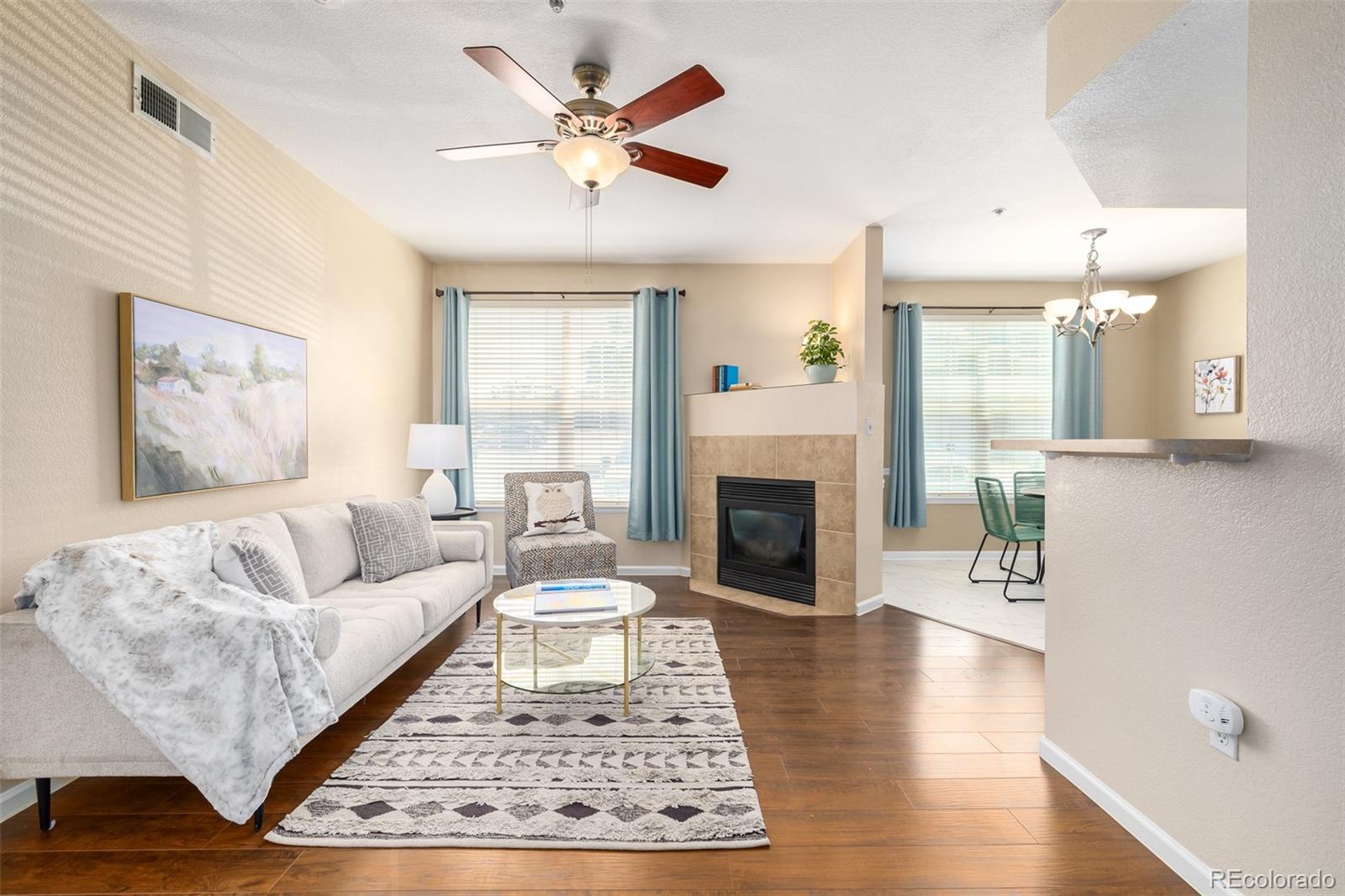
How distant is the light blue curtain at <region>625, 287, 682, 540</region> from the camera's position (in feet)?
17.5

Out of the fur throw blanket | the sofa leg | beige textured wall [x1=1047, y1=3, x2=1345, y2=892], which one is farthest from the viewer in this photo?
the sofa leg

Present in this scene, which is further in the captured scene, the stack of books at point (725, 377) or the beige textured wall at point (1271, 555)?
the stack of books at point (725, 377)

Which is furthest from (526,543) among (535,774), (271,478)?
(535,774)

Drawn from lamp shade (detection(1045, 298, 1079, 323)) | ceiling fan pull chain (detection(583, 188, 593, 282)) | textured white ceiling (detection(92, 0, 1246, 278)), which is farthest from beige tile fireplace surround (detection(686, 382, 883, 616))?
ceiling fan pull chain (detection(583, 188, 593, 282))

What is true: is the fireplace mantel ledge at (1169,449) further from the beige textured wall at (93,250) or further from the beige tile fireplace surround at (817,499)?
the beige textured wall at (93,250)

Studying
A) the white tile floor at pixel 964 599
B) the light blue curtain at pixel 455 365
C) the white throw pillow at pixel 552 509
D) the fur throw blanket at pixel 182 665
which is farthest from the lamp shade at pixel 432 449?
the white tile floor at pixel 964 599

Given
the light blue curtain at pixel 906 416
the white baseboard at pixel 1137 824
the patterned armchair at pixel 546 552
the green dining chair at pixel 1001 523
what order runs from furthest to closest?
the light blue curtain at pixel 906 416, the green dining chair at pixel 1001 523, the patterned armchair at pixel 546 552, the white baseboard at pixel 1137 824

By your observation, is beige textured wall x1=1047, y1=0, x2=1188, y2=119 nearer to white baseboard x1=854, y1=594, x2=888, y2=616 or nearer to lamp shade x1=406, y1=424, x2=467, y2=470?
white baseboard x1=854, y1=594, x2=888, y2=616

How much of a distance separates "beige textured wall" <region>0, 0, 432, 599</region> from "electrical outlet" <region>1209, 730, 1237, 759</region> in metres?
3.45

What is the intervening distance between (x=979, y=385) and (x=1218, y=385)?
74.4 inches

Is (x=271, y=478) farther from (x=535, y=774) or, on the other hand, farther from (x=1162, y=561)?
(x=1162, y=561)

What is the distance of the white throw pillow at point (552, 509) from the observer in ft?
15.4

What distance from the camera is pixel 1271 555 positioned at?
4.73 feet

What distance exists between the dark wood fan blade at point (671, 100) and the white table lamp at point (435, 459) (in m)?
2.87
